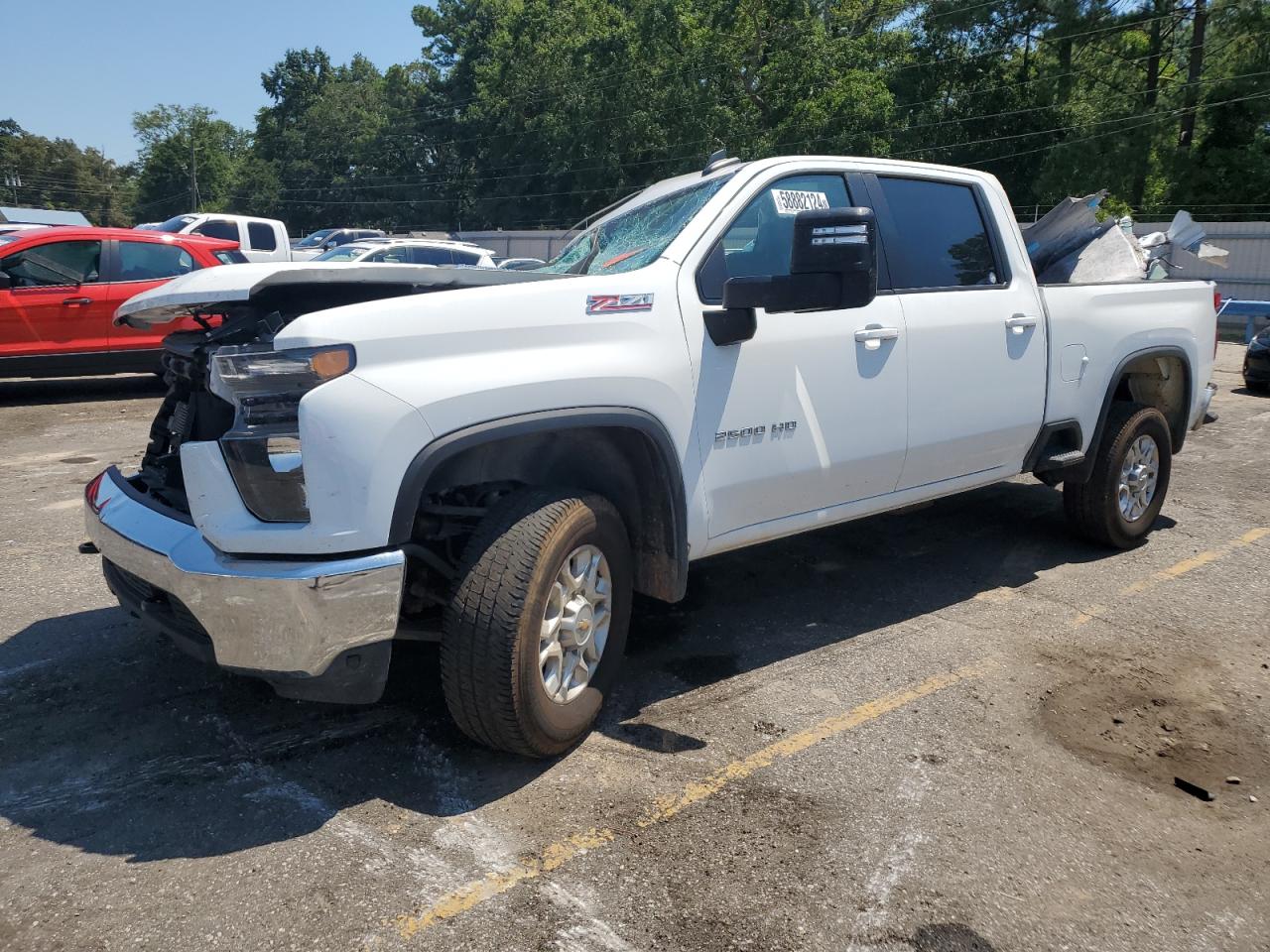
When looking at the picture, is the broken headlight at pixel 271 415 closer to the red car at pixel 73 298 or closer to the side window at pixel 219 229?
the red car at pixel 73 298

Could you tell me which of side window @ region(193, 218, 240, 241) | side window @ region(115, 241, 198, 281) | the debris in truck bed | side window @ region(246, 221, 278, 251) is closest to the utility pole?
side window @ region(193, 218, 240, 241)

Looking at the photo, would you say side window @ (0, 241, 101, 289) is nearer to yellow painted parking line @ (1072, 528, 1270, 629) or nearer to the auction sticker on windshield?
the auction sticker on windshield

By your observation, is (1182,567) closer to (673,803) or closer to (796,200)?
(796,200)

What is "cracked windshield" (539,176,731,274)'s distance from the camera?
4023 mm

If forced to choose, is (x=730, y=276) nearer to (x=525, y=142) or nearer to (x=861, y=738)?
(x=861, y=738)

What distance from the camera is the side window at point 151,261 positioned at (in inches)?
433

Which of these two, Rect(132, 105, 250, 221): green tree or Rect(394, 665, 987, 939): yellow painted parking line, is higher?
Rect(132, 105, 250, 221): green tree

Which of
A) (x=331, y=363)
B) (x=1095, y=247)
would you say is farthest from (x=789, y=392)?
(x=1095, y=247)

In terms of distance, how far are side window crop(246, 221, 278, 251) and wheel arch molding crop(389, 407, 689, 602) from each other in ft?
60.4

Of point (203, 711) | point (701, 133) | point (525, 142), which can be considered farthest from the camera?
point (525, 142)

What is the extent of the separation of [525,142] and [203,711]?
2324 inches

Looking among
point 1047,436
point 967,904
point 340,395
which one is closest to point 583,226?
point 1047,436

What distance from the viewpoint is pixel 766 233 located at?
13.7 ft

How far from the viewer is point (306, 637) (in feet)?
9.75
